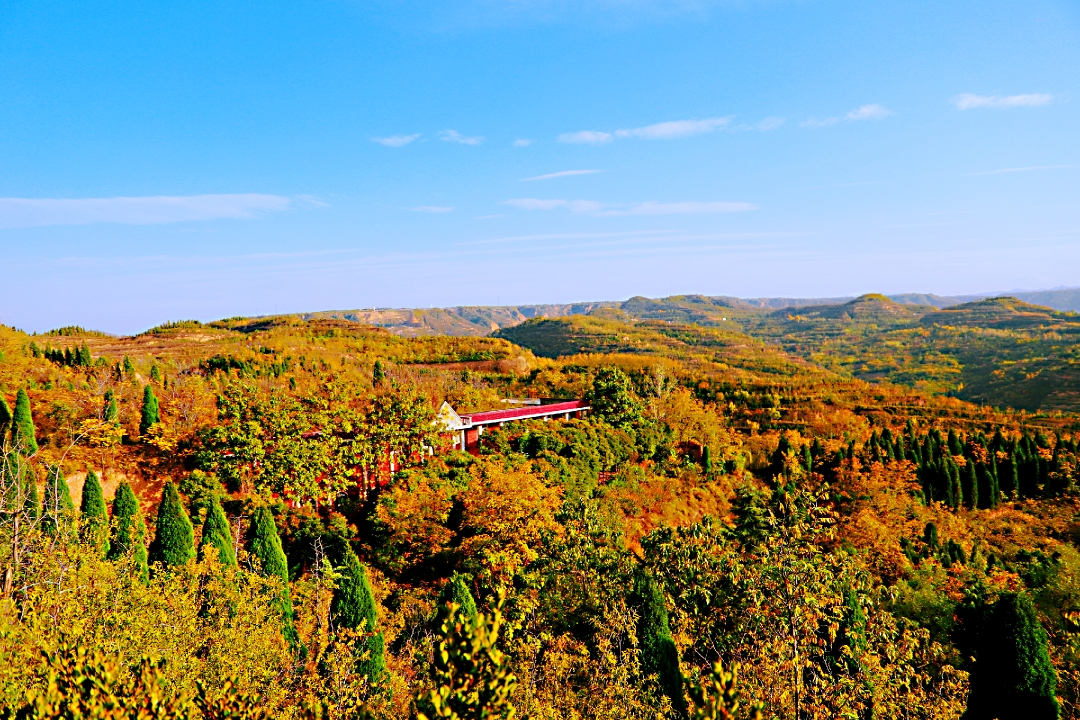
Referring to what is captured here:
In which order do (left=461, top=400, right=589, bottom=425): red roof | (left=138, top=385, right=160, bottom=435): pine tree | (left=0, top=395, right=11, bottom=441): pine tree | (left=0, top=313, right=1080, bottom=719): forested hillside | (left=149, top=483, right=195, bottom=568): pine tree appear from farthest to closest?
1. (left=461, top=400, right=589, bottom=425): red roof
2. (left=138, top=385, right=160, bottom=435): pine tree
3. (left=0, top=395, right=11, bottom=441): pine tree
4. (left=149, top=483, right=195, bottom=568): pine tree
5. (left=0, top=313, right=1080, bottom=719): forested hillside

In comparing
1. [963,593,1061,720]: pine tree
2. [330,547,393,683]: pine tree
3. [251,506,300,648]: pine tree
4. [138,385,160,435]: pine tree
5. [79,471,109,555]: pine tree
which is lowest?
[963,593,1061,720]: pine tree

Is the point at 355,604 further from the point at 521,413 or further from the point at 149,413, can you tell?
the point at 521,413

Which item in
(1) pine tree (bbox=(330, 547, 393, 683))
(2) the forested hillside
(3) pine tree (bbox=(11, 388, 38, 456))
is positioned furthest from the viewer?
(3) pine tree (bbox=(11, 388, 38, 456))

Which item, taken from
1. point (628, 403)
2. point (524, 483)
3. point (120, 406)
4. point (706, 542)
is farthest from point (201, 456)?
point (628, 403)

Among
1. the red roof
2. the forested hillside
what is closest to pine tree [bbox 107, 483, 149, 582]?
the forested hillside

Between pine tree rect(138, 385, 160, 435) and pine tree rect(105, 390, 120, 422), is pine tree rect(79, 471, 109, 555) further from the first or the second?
pine tree rect(138, 385, 160, 435)

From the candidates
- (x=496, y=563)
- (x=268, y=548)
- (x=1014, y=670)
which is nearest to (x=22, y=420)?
(x=268, y=548)

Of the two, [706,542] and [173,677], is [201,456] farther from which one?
[706,542]
